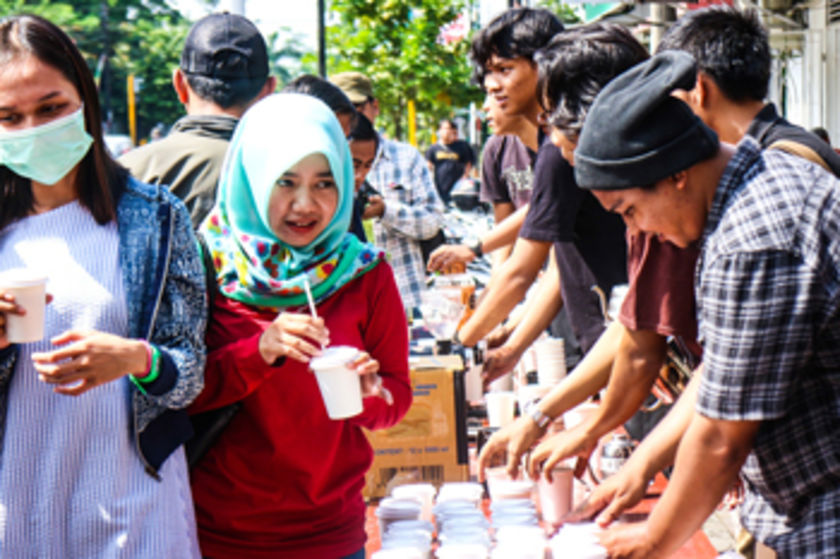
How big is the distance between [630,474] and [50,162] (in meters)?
1.61

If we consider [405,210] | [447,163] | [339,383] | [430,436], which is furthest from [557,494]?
[447,163]

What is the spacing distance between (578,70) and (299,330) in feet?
4.47

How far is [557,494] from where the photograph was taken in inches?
117

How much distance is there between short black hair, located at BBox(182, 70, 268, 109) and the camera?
10.6ft

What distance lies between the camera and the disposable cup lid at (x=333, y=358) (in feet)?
6.74

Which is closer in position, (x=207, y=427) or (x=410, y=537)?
(x=207, y=427)

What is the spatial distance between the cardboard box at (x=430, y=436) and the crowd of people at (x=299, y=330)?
84 centimetres

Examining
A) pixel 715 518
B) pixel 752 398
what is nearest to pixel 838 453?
pixel 752 398

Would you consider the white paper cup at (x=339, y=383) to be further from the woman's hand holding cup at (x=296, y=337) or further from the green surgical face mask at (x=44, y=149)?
the green surgical face mask at (x=44, y=149)

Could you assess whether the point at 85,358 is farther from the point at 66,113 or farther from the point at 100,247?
the point at 66,113

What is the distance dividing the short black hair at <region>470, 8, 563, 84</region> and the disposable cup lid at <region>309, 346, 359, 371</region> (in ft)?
7.80

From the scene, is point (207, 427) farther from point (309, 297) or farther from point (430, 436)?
point (430, 436)

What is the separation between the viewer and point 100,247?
2104 millimetres

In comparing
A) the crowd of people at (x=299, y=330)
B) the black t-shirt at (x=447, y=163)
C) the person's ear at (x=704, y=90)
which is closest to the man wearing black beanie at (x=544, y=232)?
the person's ear at (x=704, y=90)
